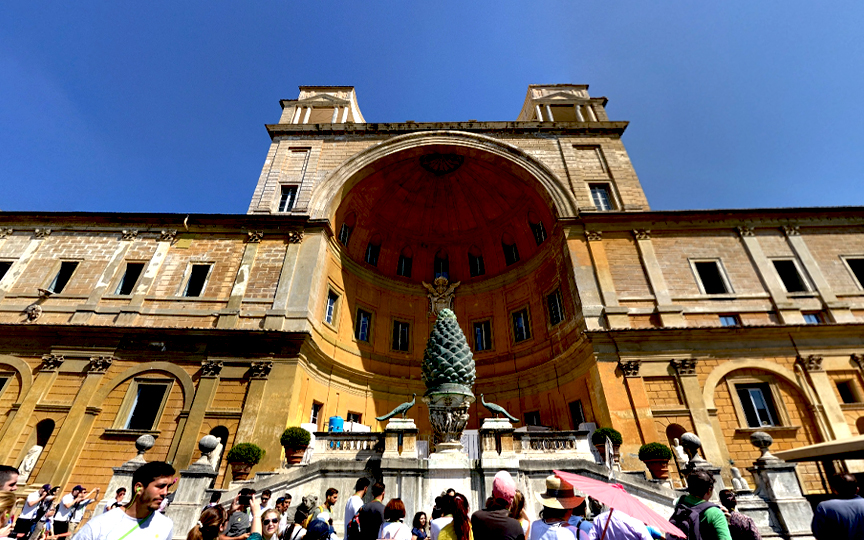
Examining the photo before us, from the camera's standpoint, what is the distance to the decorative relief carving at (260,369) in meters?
14.9

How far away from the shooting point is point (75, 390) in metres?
14.9

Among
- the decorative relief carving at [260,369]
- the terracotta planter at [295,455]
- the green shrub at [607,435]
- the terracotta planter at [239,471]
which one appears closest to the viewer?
the terracotta planter at [295,455]

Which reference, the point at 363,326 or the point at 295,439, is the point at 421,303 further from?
the point at 295,439

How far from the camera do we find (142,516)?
2947 mm

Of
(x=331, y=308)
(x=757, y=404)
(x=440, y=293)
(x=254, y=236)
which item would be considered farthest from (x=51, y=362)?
(x=757, y=404)

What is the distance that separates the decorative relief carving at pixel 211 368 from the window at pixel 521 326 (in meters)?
13.7

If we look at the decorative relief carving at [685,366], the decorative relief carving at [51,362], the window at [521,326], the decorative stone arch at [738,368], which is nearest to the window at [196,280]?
the decorative relief carving at [51,362]

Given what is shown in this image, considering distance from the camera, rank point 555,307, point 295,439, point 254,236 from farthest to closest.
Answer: point 555,307 → point 254,236 → point 295,439

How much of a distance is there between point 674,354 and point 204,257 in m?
20.2

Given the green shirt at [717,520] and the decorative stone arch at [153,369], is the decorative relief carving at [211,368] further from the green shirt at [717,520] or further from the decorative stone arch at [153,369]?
the green shirt at [717,520]

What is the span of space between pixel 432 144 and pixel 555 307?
10.9 m

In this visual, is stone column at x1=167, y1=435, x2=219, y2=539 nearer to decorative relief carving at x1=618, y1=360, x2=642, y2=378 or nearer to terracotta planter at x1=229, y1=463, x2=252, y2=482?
terracotta planter at x1=229, y1=463, x2=252, y2=482

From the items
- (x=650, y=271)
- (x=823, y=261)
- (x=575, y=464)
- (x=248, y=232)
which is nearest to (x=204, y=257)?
(x=248, y=232)

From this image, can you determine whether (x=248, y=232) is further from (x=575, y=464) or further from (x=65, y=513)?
(x=575, y=464)
